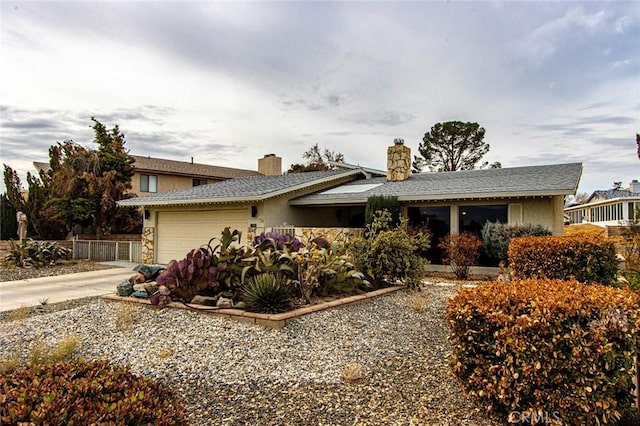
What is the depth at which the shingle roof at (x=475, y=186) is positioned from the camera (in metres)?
12.3

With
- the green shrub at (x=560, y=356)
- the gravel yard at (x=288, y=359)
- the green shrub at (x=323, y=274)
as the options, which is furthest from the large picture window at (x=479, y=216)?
the green shrub at (x=560, y=356)

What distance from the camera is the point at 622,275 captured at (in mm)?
7426

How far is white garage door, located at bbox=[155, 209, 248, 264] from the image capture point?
51.2 ft

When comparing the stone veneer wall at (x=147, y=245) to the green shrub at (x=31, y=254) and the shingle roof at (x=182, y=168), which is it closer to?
the green shrub at (x=31, y=254)

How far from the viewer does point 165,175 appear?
92.0 feet

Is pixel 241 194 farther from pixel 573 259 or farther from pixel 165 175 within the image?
pixel 165 175

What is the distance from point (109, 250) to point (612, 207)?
36.6 m

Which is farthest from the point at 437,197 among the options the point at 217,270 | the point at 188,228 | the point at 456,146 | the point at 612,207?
the point at 612,207

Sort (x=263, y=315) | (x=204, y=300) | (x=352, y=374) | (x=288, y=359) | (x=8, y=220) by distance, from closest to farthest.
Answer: (x=352, y=374) < (x=288, y=359) < (x=263, y=315) < (x=204, y=300) < (x=8, y=220)

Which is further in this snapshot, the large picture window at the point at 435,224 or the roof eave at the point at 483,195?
the large picture window at the point at 435,224

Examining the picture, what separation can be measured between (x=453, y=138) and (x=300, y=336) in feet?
105

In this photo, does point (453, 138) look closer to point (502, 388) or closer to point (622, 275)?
point (622, 275)

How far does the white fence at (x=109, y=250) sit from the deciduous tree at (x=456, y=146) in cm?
2475

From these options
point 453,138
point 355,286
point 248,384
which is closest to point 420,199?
point 355,286
